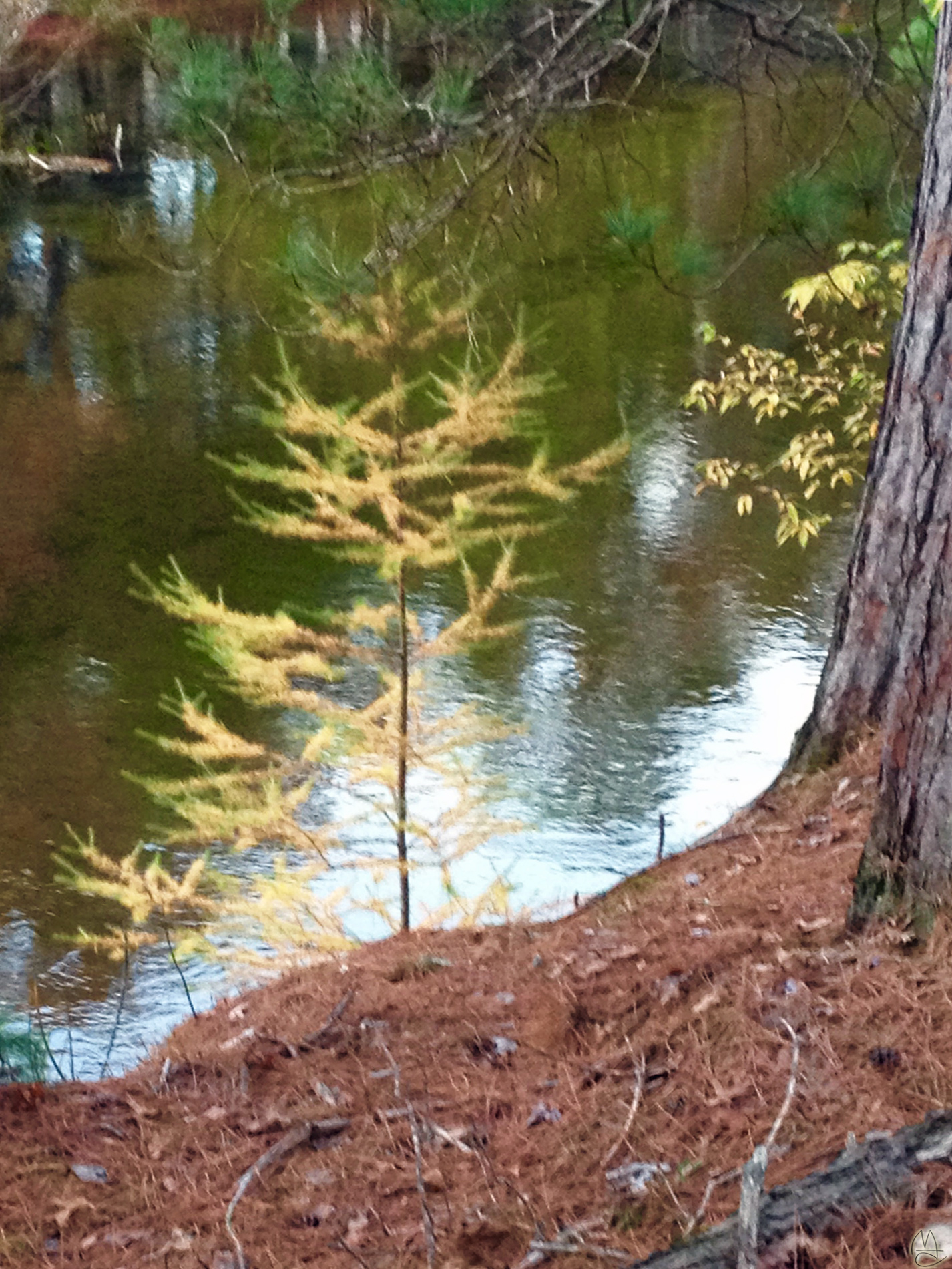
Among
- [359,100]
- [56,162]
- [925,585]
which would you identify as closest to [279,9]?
[359,100]

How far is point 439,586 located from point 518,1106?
7.70 metres

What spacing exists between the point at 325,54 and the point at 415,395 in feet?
26.0

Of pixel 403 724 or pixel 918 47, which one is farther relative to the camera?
pixel 403 724

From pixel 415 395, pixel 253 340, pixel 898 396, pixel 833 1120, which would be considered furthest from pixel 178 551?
pixel 833 1120

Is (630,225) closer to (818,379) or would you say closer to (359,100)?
(359,100)

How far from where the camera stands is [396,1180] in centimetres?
211

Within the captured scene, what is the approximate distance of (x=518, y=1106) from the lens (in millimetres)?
2305

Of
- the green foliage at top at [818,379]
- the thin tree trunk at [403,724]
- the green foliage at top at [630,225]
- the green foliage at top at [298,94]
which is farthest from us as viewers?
the thin tree trunk at [403,724]

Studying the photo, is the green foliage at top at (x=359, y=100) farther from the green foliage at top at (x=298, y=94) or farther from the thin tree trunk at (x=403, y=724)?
the thin tree trunk at (x=403, y=724)

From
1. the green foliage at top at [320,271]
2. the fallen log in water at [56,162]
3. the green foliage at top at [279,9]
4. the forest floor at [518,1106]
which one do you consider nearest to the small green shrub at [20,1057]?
the forest floor at [518,1106]

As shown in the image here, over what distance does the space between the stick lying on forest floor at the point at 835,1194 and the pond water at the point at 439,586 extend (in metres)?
3.04

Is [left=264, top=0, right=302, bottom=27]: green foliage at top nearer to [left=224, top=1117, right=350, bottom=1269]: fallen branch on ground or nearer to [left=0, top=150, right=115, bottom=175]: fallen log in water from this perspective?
[left=224, top=1117, right=350, bottom=1269]: fallen branch on ground

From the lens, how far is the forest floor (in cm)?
191

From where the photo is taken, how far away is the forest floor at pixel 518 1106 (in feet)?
6.25
